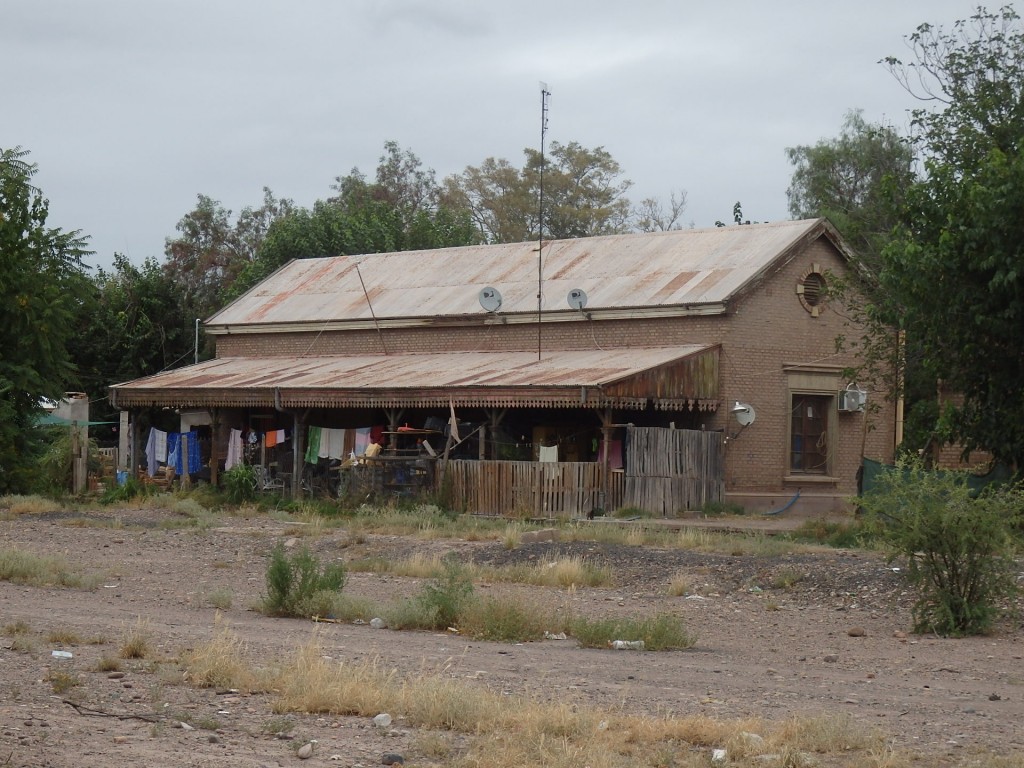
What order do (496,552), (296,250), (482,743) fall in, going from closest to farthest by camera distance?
(482,743), (496,552), (296,250)

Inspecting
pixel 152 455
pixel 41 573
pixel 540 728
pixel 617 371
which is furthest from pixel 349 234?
pixel 540 728

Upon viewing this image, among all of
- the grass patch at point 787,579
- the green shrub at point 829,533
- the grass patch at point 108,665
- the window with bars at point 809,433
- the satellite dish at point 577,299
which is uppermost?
the satellite dish at point 577,299

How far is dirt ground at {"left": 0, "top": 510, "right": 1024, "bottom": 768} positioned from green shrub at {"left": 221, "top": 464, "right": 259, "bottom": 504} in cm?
937

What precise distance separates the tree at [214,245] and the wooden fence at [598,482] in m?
34.8

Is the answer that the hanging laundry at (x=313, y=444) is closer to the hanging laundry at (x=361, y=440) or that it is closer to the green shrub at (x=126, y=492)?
the hanging laundry at (x=361, y=440)

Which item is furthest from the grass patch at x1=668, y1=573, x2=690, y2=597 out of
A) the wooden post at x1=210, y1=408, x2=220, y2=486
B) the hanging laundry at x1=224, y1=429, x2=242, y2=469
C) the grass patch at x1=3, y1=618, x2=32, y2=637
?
the wooden post at x1=210, y1=408, x2=220, y2=486

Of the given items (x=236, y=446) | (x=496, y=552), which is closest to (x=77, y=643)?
(x=496, y=552)

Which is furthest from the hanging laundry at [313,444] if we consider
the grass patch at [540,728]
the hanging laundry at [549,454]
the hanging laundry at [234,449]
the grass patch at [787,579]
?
the grass patch at [540,728]

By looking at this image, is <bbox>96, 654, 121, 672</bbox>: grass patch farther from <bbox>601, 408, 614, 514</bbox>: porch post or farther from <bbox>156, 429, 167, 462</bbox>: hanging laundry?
<bbox>156, 429, 167, 462</bbox>: hanging laundry

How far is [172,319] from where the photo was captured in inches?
1943

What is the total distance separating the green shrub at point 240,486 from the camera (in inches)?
1191

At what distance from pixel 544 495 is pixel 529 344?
6009 millimetres

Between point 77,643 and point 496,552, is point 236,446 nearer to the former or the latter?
point 496,552

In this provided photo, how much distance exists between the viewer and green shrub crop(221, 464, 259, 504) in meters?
30.2
